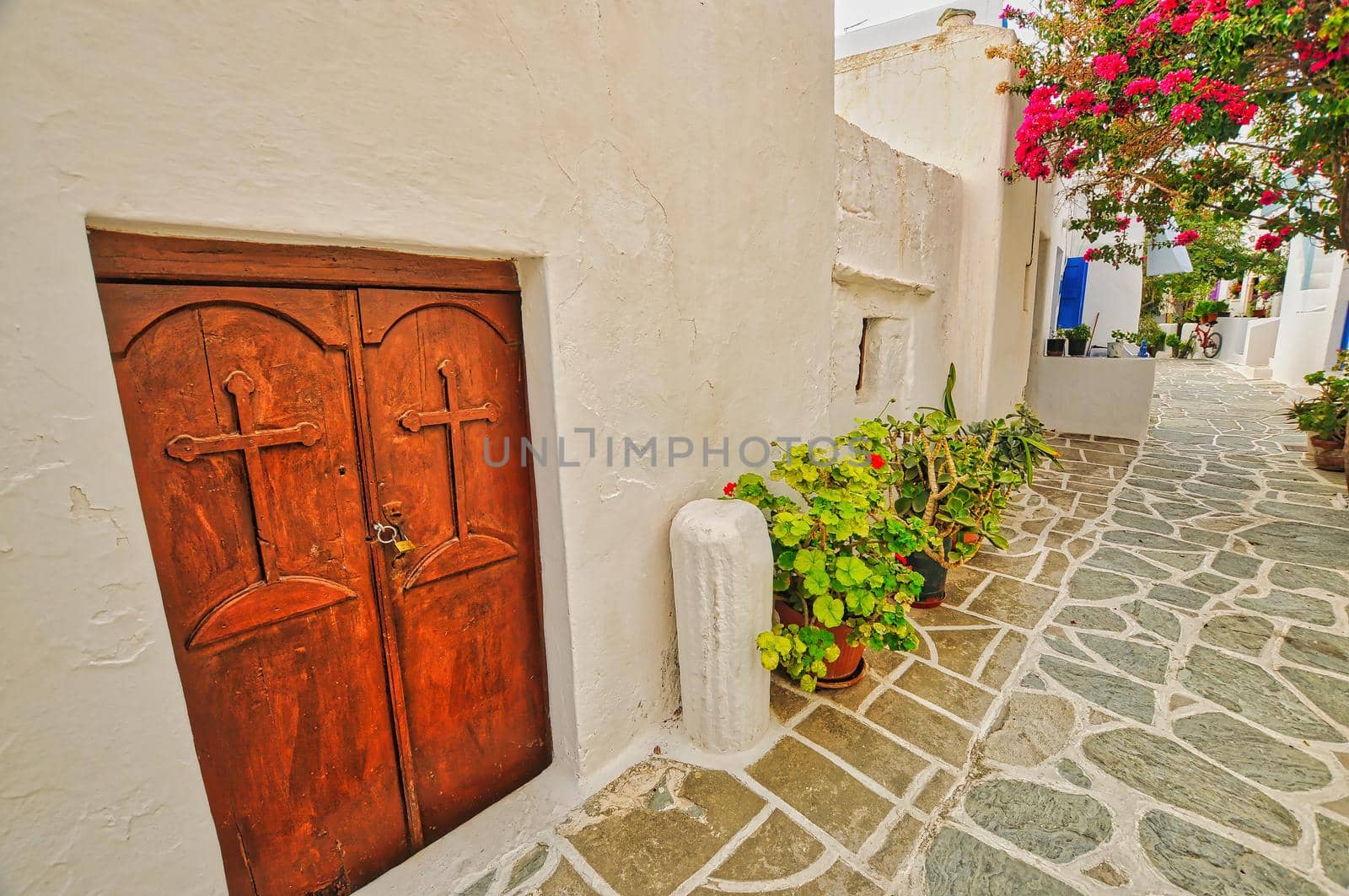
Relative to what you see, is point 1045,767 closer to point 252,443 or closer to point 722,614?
point 722,614

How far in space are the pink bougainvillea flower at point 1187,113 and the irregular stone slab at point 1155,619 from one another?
340 cm

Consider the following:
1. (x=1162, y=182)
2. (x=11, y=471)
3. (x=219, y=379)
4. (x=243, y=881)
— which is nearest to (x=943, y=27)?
(x=1162, y=182)

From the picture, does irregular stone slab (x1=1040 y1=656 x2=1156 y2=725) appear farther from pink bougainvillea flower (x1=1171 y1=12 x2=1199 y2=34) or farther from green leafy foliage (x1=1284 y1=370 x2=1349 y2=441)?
green leafy foliage (x1=1284 y1=370 x2=1349 y2=441)

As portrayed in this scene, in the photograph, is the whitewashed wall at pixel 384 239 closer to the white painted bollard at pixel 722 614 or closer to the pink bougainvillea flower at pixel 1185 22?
the white painted bollard at pixel 722 614

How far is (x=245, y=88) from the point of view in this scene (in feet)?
4.32

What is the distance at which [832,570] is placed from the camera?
8.30ft

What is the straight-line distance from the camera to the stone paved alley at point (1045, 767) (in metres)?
1.95

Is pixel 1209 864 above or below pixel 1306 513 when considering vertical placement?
below

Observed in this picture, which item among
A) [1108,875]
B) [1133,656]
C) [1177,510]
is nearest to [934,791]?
[1108,875]

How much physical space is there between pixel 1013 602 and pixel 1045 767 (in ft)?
5.26

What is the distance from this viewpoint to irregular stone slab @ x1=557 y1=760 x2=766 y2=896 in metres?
1.97

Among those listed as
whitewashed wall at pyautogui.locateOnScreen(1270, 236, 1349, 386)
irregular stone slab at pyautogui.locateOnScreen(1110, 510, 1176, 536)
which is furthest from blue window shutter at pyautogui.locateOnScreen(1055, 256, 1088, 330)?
irregular stone slab at pyautogui.locateOnScreen(1110, 510, 1176, 536)

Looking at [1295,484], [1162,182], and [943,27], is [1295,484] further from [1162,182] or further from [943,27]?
[943,27]

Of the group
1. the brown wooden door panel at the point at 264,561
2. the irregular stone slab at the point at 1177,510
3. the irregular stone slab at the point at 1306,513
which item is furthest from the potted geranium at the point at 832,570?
the irregular stone slab at the point at 1306,513
